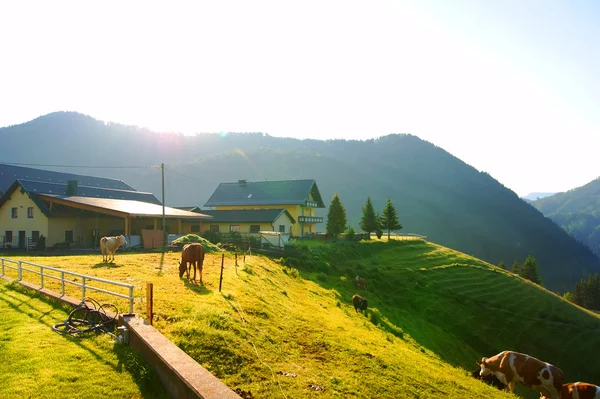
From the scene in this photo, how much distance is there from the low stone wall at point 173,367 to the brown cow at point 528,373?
39.3 ft

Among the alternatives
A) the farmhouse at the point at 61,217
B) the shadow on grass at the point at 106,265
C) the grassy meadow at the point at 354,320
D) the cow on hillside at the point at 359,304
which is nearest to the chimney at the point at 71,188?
the farmhouse at the point at 61,217

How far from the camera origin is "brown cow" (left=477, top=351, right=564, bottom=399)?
1368cm

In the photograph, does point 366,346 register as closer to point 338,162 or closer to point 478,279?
point 478,279

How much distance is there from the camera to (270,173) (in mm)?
159500

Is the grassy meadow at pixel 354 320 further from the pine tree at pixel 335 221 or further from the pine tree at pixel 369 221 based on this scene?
the pine tree at pixel 335 221

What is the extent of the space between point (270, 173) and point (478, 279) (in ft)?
398

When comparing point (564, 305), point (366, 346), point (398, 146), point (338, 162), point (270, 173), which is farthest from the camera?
point (398, 146)

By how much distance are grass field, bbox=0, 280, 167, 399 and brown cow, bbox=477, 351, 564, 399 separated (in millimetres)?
12372

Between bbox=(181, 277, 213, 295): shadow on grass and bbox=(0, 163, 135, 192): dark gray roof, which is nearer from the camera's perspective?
bbox=(181, 277, 213, 295): shadow on grass

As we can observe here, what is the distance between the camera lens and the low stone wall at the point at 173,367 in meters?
5.54

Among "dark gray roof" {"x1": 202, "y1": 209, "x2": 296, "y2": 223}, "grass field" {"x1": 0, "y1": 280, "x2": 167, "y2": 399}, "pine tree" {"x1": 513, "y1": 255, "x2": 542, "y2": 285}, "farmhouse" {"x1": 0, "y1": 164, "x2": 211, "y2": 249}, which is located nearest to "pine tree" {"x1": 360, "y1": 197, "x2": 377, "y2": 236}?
"dark gray roof" {"x1": 202, "y1": 209, "x2": 296, "y2": 223}

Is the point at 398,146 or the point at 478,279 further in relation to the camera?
the point at 398,146

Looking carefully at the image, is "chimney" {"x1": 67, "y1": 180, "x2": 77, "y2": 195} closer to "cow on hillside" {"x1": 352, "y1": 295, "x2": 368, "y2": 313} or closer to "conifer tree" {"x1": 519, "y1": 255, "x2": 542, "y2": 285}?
"cow on hillside" {"x1": 352, "y1": 295, "x2": 368, "y2": 313}

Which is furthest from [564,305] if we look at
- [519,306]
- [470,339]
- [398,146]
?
[398,146]
